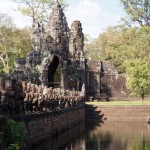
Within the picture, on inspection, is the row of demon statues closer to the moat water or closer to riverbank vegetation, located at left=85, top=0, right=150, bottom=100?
the moat water

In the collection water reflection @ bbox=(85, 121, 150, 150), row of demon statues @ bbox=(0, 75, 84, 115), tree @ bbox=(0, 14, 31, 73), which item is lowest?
water reflection @ bbox=(85, 121, 150, 150)

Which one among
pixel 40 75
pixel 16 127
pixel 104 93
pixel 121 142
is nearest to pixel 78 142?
pixel 121 142

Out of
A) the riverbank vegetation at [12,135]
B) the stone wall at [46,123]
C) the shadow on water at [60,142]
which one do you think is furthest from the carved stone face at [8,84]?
the shadow on water at [60,142]

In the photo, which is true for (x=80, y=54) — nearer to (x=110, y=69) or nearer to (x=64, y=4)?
(x=110, y=69)

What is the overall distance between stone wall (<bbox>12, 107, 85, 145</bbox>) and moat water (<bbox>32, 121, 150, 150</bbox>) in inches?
17.9

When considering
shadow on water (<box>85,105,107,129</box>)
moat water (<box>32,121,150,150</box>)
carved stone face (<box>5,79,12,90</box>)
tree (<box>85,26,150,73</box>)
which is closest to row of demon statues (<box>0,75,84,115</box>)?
carved stone face (<box>5,79,12,90</box>)

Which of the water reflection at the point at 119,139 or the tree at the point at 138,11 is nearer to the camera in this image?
the water reflection at the point at 119,139

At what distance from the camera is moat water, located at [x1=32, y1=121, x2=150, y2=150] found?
26953mm

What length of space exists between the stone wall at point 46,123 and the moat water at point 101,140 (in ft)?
1.49

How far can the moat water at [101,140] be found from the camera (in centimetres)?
2695

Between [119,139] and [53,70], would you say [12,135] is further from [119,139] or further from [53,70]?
[53,70]

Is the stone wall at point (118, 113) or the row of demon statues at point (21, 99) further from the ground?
the row of demon statues at point (21, 99)

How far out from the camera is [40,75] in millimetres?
55406

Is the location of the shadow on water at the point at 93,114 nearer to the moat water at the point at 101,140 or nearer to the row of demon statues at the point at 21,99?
Result: the moat water at the point at 101,140
